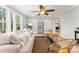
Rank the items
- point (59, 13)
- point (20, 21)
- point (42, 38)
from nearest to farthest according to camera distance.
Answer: point (20, 21), point (59, 13), point (42, 38)

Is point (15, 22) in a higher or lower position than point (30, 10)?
lower

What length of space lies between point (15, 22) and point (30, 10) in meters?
1.21

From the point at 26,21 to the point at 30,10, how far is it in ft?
4.15

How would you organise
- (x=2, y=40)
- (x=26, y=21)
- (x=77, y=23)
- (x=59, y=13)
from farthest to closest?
(x=77, y=23) < (x=59, y=13) < (x=26, y=21) < (x=2, y=40)

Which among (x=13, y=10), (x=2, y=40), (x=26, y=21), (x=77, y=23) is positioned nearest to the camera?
(x=2, y=40)

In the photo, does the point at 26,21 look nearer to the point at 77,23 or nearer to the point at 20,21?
the point at 20,21

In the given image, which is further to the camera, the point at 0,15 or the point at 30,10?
the point at 30,10

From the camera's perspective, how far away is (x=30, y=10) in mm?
5332

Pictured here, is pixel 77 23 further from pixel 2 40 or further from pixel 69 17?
pixel 2 40

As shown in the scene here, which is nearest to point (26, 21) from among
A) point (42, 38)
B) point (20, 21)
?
point (20, 21)

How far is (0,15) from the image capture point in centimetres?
384
